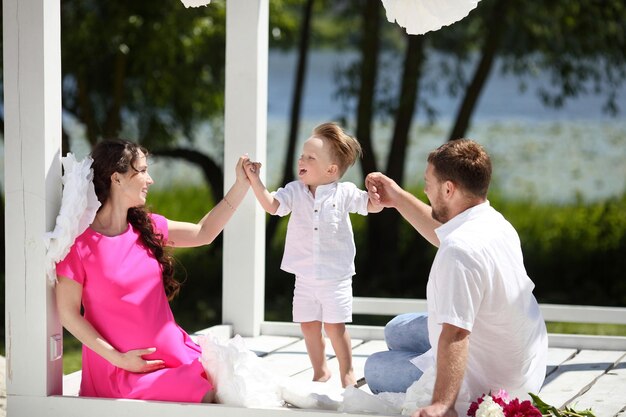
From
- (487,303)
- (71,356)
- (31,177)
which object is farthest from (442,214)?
(71,356)

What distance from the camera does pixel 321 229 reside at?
4492 millimetres

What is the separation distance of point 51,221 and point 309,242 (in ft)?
3.79

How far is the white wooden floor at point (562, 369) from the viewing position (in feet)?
14.4

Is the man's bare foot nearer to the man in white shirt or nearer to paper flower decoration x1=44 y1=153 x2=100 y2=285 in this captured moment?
the man in white shirt

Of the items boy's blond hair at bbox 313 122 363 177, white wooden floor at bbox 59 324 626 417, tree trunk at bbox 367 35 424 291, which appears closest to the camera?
white wooden floor at bbox 59 324 626 417

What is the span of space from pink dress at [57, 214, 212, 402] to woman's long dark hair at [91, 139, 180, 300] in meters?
0.08

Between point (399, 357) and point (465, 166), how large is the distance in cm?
110

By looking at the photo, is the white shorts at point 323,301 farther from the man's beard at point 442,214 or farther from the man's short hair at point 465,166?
the man's short hair at point 465,166

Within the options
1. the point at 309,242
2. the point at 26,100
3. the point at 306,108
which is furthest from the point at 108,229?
the point at 306,108

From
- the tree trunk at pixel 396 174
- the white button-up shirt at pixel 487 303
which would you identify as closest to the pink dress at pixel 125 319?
the white button-up shirt at pixel 487 303

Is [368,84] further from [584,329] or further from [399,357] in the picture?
[399,357]

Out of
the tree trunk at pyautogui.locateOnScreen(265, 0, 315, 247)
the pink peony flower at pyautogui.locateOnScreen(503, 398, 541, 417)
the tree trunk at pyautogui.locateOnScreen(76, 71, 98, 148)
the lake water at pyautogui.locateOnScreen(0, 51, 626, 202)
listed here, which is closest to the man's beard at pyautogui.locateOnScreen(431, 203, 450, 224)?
the pink peony flower at pyautogui.locateOnScreen(503, 398, 541, 417)

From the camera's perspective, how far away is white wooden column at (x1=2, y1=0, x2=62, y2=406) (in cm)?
379

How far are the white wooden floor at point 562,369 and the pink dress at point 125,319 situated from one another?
0.52 m
